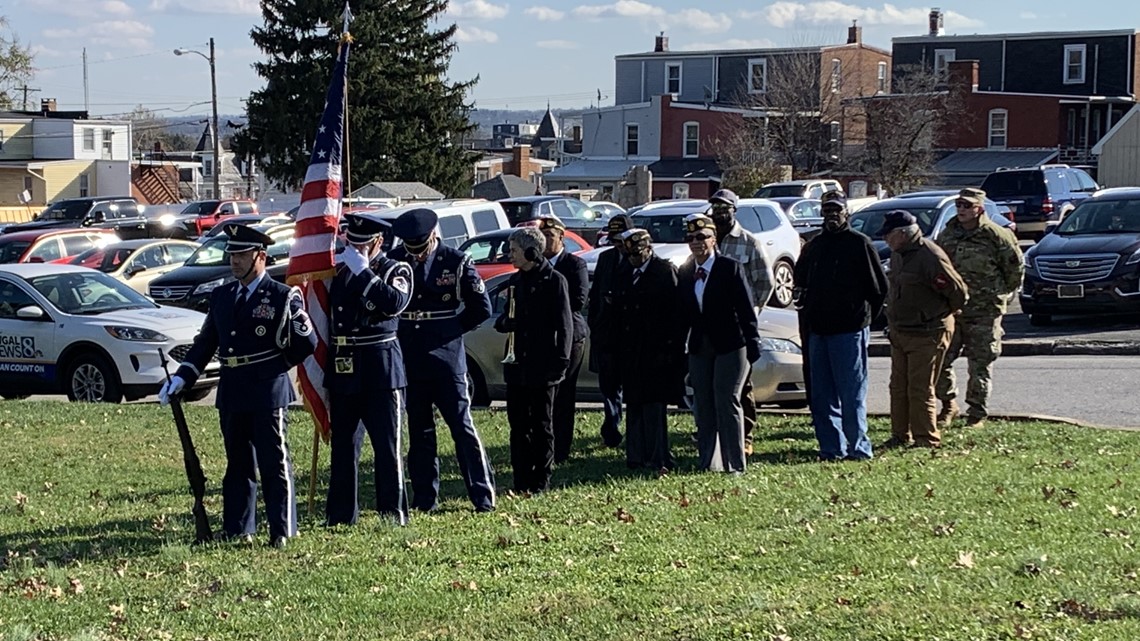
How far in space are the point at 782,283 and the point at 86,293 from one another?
10.6 meters

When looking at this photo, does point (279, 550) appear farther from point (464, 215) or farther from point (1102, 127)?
point (1102, 127)

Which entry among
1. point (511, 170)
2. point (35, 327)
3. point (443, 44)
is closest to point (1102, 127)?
point (443, 44)

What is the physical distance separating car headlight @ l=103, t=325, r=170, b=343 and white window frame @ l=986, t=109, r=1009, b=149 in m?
53.5

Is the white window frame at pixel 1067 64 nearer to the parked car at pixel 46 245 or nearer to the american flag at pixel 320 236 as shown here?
the parked car at pixel 46 245

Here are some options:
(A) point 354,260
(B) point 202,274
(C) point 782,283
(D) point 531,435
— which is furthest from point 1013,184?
(A) point 354,260

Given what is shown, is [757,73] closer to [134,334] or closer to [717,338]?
[134,334]

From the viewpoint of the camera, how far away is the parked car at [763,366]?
12992 mm

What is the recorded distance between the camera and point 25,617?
707 cm

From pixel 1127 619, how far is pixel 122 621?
14.8ft

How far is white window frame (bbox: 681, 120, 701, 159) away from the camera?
7146 cm

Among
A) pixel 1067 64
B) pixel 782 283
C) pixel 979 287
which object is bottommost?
pixel 782 283

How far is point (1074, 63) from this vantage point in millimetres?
68438

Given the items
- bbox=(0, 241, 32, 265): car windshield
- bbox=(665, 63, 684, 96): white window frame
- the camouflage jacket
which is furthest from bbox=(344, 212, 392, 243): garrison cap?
bbox=(665, 63, 684, 96): white window frame

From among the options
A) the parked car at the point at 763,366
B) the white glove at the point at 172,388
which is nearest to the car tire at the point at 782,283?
the parked car at the point at 763,366
